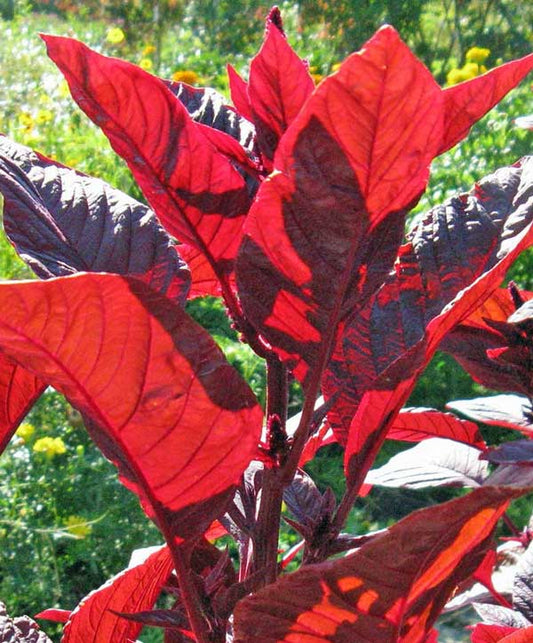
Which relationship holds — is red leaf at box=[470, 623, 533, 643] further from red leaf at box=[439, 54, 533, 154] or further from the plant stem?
red leaf at box=[439, 54, 533, 154]

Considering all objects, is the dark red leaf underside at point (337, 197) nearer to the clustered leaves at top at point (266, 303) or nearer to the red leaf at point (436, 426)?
the clustered leaves at top at point (266, 303)

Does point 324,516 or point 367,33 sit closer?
point 324,516

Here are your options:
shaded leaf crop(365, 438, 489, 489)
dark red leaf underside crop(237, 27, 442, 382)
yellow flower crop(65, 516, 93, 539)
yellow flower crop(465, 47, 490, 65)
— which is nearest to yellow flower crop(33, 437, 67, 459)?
yellow flower crop(65, 516, 93, 539)

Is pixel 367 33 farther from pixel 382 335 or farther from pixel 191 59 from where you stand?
pixel 382 335

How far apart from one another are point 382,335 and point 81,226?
26cm

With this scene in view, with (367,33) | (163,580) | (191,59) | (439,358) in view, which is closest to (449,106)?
(163,580)

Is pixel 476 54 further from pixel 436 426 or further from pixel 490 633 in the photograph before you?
pixel 490 633

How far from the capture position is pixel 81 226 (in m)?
0.68

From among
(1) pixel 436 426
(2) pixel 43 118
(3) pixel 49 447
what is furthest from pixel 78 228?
(2) pixel 43 118

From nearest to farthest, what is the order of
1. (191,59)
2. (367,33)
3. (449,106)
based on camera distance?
(449,106), (191,59), (367,33)

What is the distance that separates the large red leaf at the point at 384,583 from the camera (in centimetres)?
49

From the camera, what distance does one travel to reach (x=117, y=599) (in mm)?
770

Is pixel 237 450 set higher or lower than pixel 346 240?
lower

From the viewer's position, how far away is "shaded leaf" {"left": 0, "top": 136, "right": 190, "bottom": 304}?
64cm
